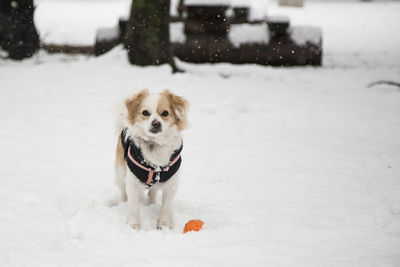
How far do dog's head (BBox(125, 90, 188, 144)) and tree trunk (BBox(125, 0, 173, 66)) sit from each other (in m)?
5.10

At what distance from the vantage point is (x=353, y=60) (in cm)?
1085

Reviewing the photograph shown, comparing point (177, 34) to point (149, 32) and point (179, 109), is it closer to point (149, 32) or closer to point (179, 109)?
point (149, 32)

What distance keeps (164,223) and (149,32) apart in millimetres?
5617

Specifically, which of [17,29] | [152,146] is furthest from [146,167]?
[17,29]

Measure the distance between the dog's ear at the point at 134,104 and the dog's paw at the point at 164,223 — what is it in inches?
35.2

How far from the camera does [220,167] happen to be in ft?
15.2

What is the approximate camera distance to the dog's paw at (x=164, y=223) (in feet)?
10.7

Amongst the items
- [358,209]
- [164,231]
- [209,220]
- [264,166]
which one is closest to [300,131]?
[264,166]

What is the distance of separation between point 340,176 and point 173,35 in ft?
19.5

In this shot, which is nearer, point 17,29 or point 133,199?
point 133,199

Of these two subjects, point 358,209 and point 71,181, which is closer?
point 358,209

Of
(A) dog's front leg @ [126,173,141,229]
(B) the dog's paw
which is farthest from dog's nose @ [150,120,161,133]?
(B) the dog's paw

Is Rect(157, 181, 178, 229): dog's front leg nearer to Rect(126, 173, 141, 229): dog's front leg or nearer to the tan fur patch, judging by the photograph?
Rect(126, 173, 141, 229): dog's front leg

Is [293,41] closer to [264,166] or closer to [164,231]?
[264,166]
